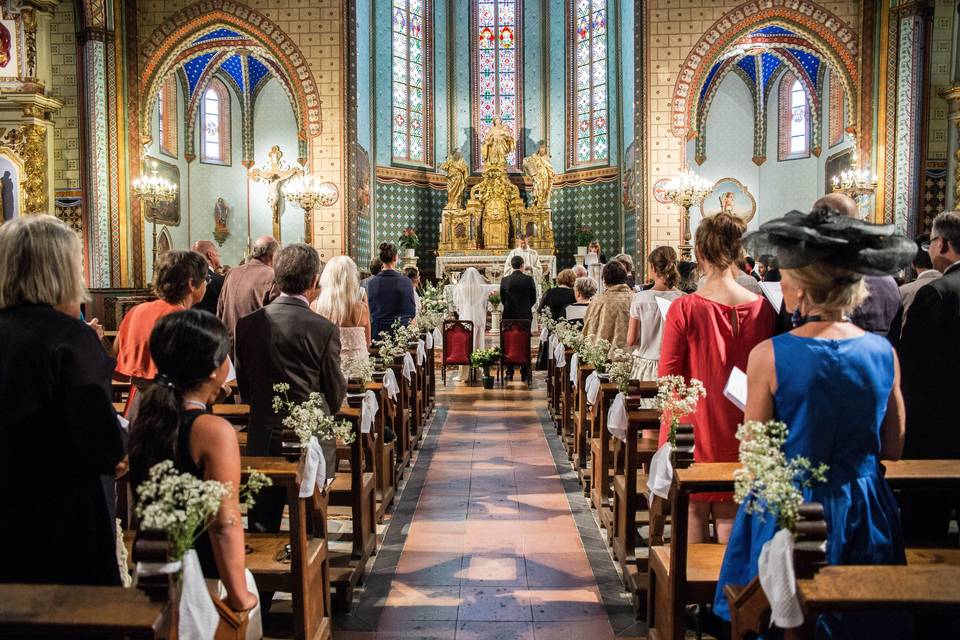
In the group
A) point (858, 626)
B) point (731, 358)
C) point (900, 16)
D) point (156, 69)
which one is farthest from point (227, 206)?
point (858, 626)

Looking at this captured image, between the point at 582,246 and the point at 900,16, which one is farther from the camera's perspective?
the point at 582,246

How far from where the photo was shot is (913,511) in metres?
3.78

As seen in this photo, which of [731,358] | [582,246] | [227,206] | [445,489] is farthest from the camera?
[227,206]

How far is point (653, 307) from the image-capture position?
5.17 m

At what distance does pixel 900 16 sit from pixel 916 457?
12034mm

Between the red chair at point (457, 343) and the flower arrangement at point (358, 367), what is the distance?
20.2 ft

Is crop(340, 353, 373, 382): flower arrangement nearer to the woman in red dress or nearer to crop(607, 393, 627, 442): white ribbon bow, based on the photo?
crop(607, 393, 627, 442): white ribbon bow

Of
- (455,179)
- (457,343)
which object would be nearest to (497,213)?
(455,179)

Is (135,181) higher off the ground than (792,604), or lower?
higher

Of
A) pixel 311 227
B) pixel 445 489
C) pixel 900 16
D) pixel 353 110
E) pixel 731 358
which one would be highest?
pixel 900 16

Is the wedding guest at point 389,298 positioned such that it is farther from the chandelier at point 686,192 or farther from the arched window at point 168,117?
the arched window at point 168,117

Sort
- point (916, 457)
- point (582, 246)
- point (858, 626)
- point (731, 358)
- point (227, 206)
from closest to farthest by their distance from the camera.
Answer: point (858, 626) → point (731, 358) → point (916, 457) → point (582, 246) → point (227, 206)

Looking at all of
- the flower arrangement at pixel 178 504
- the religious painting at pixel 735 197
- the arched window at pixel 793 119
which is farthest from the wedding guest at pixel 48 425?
the arched window at pixel 793 119

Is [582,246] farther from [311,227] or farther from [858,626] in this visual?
[858,626]
